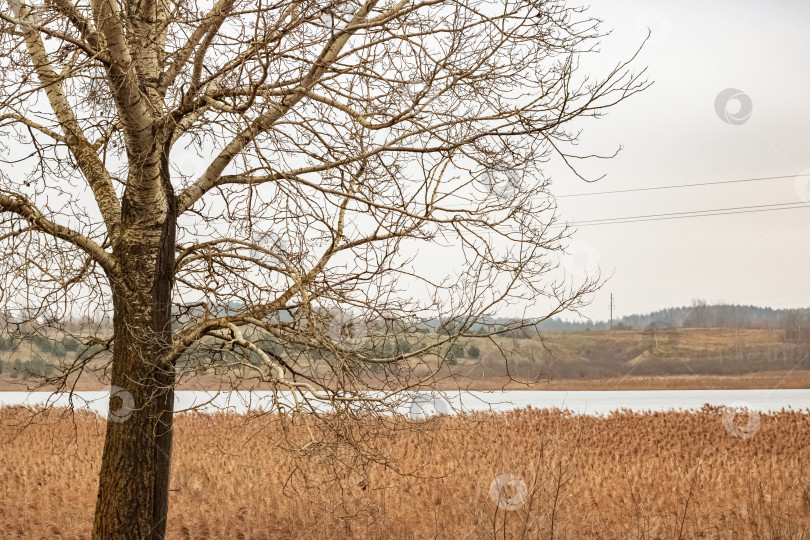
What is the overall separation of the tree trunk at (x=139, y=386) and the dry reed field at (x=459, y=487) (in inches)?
31.2

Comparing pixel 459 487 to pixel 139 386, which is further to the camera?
pixel 459 487

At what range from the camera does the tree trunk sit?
23.1ft

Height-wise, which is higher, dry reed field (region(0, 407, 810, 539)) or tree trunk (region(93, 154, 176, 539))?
tree trunk (region(93, 154, 176, 539))

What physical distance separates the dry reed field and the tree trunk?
0.79 metres

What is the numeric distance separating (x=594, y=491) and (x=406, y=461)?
10.8 feet

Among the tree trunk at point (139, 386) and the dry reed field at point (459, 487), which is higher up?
the tree trunk at point (139, 386)

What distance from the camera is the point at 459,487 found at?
1034 centimetres

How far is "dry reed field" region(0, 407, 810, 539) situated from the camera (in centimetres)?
847

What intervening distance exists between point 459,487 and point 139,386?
512 centimetres

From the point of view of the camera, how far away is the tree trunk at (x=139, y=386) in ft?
23.1

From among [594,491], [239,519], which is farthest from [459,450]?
[239,519]

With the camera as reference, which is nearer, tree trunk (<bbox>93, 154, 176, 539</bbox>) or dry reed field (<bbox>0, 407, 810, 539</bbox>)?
tree trunk (<bbox>93, 154, 176, 539</bbox>)

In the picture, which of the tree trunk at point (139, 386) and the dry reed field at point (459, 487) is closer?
the tree trunk at point (139, 386)

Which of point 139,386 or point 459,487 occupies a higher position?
point 139,386
